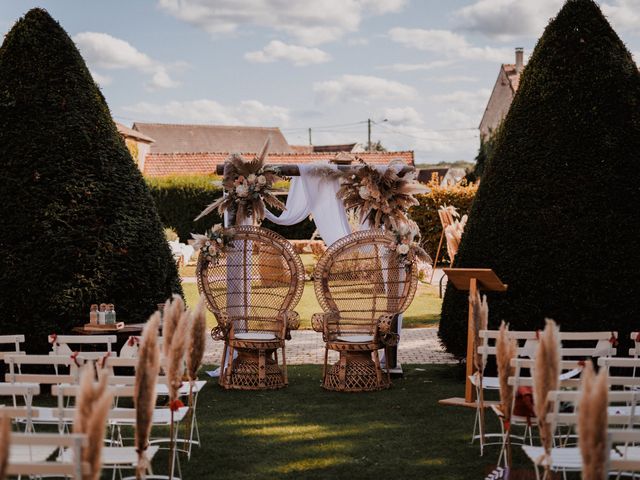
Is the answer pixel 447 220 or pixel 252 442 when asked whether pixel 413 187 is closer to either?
pixel 252 442

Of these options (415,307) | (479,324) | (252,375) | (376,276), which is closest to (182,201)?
(415,307)

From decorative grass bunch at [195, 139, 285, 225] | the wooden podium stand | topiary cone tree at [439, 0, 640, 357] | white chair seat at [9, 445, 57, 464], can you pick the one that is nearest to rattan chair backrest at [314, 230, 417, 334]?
topiary cone tree at [439, 0, 640, 357]

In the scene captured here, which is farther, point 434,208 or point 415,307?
point 434,208

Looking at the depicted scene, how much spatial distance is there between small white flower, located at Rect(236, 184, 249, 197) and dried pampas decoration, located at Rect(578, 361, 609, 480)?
8.16 meters

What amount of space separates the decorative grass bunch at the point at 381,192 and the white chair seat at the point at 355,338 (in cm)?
154

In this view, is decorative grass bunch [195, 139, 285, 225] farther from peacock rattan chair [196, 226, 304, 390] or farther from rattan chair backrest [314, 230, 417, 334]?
rattan chair backrest [314, 230, 417, 334]

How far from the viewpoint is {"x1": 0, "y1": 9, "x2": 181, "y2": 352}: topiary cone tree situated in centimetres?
944

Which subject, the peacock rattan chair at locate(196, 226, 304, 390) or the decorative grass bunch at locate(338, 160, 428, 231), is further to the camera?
the decorative grass bunch at locate(338, 160, 428, 231)

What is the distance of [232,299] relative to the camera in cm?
1105

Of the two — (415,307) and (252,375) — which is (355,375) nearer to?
(252,375)

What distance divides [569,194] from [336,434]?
3.70 m

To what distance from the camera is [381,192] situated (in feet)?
36.9

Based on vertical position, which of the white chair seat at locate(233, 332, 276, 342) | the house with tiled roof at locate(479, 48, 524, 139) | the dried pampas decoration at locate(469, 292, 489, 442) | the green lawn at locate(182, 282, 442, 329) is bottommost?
the green lawn at locate(182, 282, 442, 329)

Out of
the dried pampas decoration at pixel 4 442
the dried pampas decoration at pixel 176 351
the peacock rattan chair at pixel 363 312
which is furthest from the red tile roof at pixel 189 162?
the dried pampas decoration at pixel 4 442
